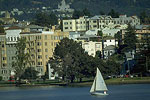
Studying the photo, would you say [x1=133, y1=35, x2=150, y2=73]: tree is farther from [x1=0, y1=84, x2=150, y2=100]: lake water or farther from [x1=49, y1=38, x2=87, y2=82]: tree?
[x1=0, y1=84, x2=150, y2=100]: lake water

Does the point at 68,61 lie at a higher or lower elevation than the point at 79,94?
higher

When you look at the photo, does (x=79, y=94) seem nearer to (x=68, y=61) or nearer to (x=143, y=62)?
(x=143, y=62)

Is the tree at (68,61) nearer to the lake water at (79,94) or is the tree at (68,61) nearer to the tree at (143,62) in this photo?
the tree at (143,62)

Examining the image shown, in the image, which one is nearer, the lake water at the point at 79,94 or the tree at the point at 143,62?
the lake water at the point at 79,94

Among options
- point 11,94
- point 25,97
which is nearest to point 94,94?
point 25,97

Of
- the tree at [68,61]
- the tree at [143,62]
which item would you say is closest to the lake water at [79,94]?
the tree at [143,62]

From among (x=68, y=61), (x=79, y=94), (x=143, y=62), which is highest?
(x=68, y=61)

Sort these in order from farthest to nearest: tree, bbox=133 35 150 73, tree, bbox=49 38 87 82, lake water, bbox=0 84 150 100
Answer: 1. tree, bbox=49 38 87 82
2. tree, bbox=133 35 150 73
3. lake water, bbox=0 84 150 100

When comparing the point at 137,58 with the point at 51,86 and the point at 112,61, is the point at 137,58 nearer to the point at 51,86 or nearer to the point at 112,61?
the point at 112,61

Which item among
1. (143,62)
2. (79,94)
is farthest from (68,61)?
(79,94)

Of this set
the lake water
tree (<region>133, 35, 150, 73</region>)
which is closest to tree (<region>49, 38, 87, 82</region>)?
tree (<region>133, 35, 150, 73</region>)

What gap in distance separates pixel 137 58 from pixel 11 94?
48.8 meters

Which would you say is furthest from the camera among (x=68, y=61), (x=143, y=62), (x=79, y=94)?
(x=68, y=61)

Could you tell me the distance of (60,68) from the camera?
188m
